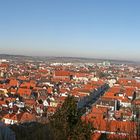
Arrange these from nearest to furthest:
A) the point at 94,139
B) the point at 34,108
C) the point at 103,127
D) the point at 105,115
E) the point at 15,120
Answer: the point at 94,139
the point at 103,127
the point at 15,120
the point at 105,115
the point at 34,108

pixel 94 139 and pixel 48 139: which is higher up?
pixel 48 139

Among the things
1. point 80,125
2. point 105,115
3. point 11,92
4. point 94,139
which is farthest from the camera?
point 11,92

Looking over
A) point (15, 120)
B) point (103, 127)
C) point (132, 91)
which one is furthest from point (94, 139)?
point (132, 91)

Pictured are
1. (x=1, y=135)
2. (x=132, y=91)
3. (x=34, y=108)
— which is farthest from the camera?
(x=132, y=91)

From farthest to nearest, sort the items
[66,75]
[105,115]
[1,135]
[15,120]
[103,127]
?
1. [66,75]
2. [105,115]
3. [15,120]
4. [103,127]
5. [1,135]

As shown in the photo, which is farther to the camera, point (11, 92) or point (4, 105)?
point (11, 92)

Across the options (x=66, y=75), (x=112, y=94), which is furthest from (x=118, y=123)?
(x=66, y=75)

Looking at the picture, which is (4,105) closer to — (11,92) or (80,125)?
(11,92)

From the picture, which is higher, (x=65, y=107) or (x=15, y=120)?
(x=65, y=107)

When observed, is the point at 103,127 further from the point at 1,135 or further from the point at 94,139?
the point at 1,135
